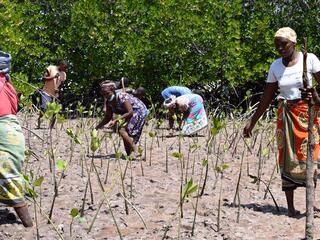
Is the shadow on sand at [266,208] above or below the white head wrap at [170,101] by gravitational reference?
below

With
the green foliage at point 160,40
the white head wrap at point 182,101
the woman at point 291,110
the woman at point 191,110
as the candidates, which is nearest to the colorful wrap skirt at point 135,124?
the woman at point 191,110

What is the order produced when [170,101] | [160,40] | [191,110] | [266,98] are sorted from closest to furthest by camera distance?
[266,98]
[191,110]
[170,101]
[160,40]

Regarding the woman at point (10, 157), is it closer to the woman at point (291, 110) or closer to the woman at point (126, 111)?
the woman at point (291, 110)

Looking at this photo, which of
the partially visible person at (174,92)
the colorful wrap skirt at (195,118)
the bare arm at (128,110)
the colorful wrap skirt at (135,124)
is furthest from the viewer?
the partially visible person at (174,92)

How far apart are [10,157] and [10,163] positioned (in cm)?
3

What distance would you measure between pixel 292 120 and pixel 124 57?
7.36 meters

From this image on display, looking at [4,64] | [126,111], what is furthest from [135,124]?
[4,64]

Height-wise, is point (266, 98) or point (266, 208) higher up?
point (266, 98)

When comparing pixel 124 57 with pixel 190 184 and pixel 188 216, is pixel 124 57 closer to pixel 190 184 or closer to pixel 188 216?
pixel 188 216

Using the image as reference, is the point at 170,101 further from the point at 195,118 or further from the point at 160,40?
the point at 160,40

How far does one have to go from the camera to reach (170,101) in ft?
27.7

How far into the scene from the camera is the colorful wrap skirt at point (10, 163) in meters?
3.45

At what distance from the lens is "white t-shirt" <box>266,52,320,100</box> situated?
12.6 feet

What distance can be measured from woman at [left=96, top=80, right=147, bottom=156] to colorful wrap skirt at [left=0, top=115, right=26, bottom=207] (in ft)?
7.37
